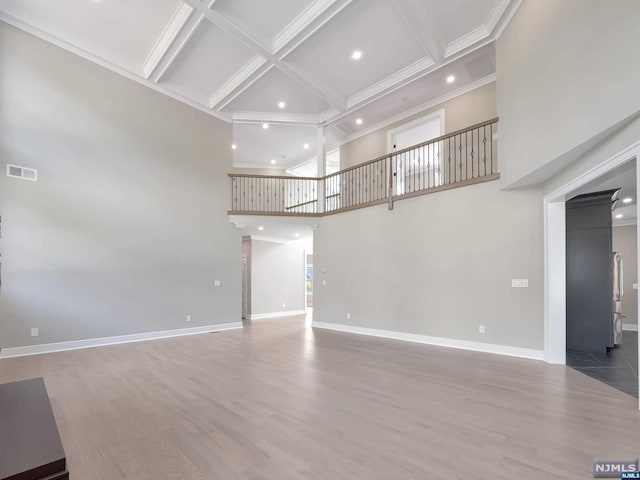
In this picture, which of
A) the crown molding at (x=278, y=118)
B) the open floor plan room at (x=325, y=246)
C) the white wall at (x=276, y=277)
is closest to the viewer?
the open floor plan room at (x=325, y=246)

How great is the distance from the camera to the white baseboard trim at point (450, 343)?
485 centimetres

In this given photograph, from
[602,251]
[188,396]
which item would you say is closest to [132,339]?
[188,396]

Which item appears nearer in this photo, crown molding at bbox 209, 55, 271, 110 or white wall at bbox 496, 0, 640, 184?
white wall at bbox 496, 0, 640, 184

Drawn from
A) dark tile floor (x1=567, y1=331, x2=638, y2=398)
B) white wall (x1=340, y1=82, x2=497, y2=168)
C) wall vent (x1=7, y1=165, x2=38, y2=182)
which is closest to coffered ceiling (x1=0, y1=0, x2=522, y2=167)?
white wall (x1=340, y1=82, x2=497, y2=168)

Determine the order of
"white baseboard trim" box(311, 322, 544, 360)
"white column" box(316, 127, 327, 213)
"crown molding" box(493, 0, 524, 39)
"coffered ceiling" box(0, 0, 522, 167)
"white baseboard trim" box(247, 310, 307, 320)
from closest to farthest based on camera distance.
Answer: "crown molding" box(493, 0, 524, 39)
"white baseboard trim" box(311, 322, 544, 360)
"coffered ceiling" box(0, 0, 522, 167)
"white column" box(316, 127, 327, 213)
"white baseboard trim" box(247, 310, 307, 320)

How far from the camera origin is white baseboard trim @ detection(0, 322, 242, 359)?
16.1 feet

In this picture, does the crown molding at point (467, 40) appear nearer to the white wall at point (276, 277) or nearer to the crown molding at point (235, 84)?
the crown molding at point (235, 84)

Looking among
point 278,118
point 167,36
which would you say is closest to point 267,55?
point 167,36

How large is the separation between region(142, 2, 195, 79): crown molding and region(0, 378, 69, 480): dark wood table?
562 centimetres

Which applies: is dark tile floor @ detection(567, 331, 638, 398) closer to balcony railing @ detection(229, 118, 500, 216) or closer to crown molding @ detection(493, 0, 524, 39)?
balcony railing @ detection(229, 118, 500, 216)

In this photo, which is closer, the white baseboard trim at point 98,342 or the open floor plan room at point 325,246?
the open floor plan room at point 325,246

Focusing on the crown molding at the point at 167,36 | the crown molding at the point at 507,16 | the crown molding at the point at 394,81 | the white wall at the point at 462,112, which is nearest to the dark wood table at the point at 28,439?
the crown molding at the point at 167,36

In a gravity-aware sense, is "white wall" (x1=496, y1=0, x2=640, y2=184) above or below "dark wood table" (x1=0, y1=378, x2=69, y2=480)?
above

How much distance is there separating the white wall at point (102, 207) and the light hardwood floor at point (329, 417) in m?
1.14
